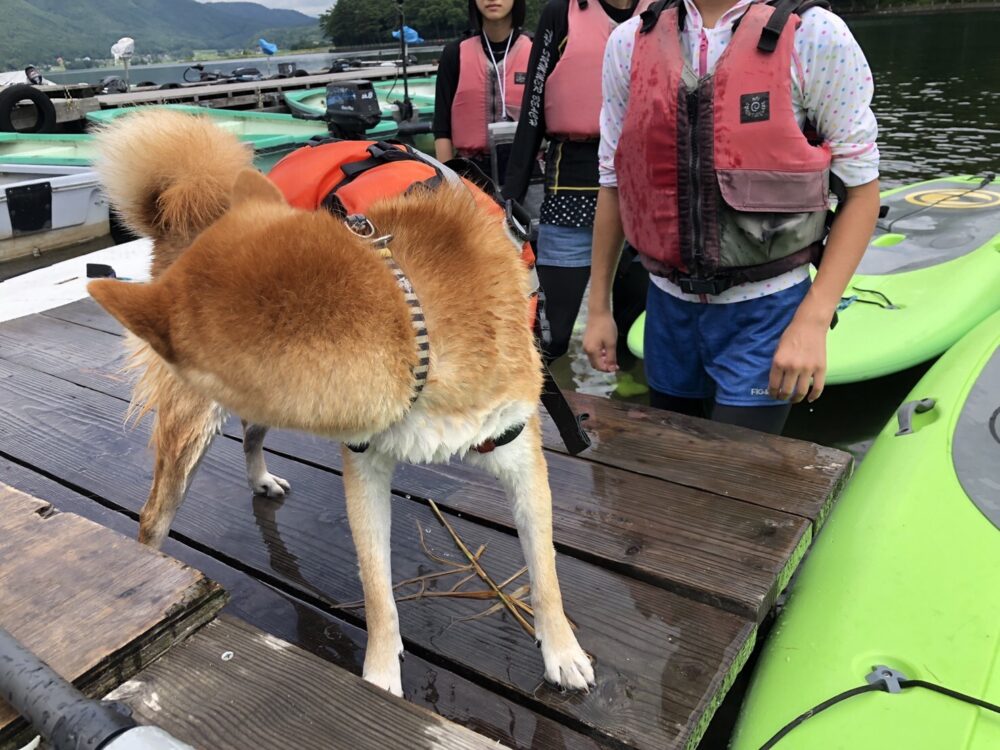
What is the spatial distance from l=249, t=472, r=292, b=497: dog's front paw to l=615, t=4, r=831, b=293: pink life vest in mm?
1588

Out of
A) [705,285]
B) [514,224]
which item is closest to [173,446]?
[514,224]

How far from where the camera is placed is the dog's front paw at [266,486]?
2.52m

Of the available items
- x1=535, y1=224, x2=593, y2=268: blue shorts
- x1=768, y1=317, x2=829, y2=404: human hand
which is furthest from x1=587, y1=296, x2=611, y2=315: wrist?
x1=535, y1=224, x2=593, y2=268: blue shorts

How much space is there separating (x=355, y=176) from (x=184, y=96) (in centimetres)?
1860

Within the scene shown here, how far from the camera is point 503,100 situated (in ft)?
14.2

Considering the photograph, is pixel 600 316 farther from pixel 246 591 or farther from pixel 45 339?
pixel 45 339

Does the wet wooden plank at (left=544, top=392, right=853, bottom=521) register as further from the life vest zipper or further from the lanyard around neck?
the lanyard around neck

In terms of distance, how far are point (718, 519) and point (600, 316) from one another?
867mm

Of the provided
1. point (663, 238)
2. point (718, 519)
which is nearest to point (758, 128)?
point (663, 238)

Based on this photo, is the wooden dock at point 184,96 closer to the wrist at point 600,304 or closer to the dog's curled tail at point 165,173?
the dog's curled tail at point 165,173

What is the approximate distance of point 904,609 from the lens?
5.77ft

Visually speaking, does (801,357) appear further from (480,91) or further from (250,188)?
(480,91)

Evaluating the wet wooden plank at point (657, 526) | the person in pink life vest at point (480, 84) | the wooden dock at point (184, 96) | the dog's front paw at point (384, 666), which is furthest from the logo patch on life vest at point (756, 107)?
the wooden dock at point (184, 96)

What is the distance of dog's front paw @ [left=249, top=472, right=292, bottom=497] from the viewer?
8.28ft
